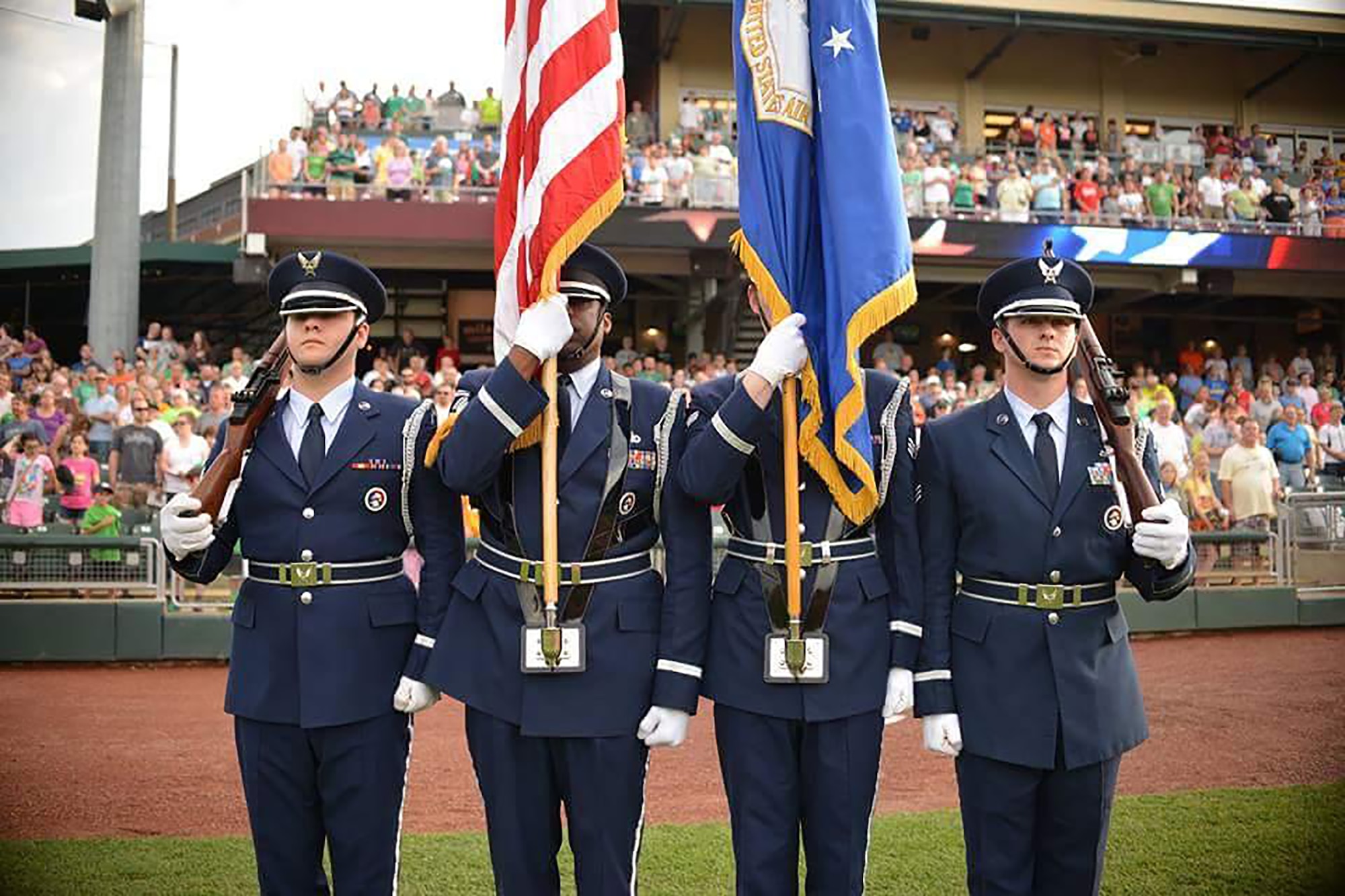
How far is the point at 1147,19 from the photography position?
84.7 ft

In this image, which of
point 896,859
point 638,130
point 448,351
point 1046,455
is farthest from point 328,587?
point 638,130

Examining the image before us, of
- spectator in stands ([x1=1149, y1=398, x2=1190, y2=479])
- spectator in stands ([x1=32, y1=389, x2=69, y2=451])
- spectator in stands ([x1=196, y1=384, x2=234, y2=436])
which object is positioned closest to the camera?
spectator in stands ([x1=196, y1=384, x2=234, y2=436])

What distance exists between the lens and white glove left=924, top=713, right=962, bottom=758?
3.45 metres

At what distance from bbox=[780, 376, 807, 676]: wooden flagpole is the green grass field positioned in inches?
79.8

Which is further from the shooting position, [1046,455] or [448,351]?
[448,351]

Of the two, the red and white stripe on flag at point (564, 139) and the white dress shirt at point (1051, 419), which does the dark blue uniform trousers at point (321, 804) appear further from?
the white dress shirt at point (1051, 419)

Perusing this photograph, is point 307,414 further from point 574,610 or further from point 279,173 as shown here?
point 279,173

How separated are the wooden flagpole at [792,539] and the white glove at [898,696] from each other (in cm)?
32

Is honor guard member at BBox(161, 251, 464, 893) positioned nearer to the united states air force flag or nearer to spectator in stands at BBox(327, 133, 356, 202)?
the united states air force flag

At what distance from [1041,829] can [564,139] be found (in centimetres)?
260

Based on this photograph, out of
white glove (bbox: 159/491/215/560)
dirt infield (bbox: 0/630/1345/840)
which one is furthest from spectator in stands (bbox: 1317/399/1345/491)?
white glove (bbox: 159/491/215/560)

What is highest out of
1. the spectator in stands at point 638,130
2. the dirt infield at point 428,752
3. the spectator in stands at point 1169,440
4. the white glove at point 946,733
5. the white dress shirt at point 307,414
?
the spectator in stands at point 638,130

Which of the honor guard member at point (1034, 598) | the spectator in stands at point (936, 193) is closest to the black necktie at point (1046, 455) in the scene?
the honor guard member at point (1034, 598)

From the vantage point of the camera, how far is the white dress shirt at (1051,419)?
3.65 meters
